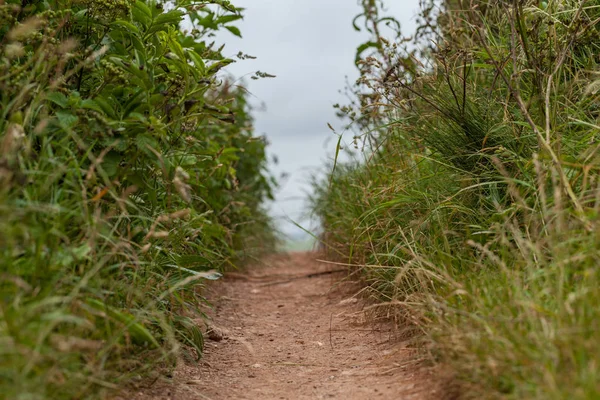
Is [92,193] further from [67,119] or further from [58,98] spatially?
[58,98]

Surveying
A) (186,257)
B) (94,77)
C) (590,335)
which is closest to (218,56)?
(94,77)

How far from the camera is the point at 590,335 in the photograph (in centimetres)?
167

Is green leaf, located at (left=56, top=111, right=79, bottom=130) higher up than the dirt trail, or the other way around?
green leaf, located at (left=56, top=111, right=79, bottom=130)

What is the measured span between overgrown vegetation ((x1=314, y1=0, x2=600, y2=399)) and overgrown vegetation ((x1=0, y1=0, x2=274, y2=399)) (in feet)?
2.96

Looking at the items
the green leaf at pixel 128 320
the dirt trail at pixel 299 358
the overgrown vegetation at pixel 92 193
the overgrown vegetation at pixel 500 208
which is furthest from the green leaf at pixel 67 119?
the overgrown vegetation at pixel 500 208

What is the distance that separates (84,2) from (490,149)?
1.86 m

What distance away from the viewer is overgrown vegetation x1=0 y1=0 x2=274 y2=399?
1771 mm

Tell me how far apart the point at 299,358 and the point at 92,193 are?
123cm

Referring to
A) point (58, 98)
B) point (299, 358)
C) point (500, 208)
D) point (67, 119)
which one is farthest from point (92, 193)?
point (500, 208)

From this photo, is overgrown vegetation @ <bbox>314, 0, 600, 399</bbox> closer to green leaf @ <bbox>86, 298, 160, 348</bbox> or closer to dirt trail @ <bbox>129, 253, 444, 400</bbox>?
dirt trail @ <bbox>129, 253, 444, 400</bbox>

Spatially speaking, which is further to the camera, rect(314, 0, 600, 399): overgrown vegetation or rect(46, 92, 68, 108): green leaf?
rect(46, 92, 68, 108): green leaf

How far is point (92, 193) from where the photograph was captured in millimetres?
2248

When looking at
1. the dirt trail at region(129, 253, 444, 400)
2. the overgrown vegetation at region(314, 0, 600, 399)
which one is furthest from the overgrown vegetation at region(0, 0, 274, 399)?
the overgrown vegetation at region(314, 0, 600, 399)

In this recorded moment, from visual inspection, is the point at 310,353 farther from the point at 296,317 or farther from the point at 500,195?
the point at 500,195
